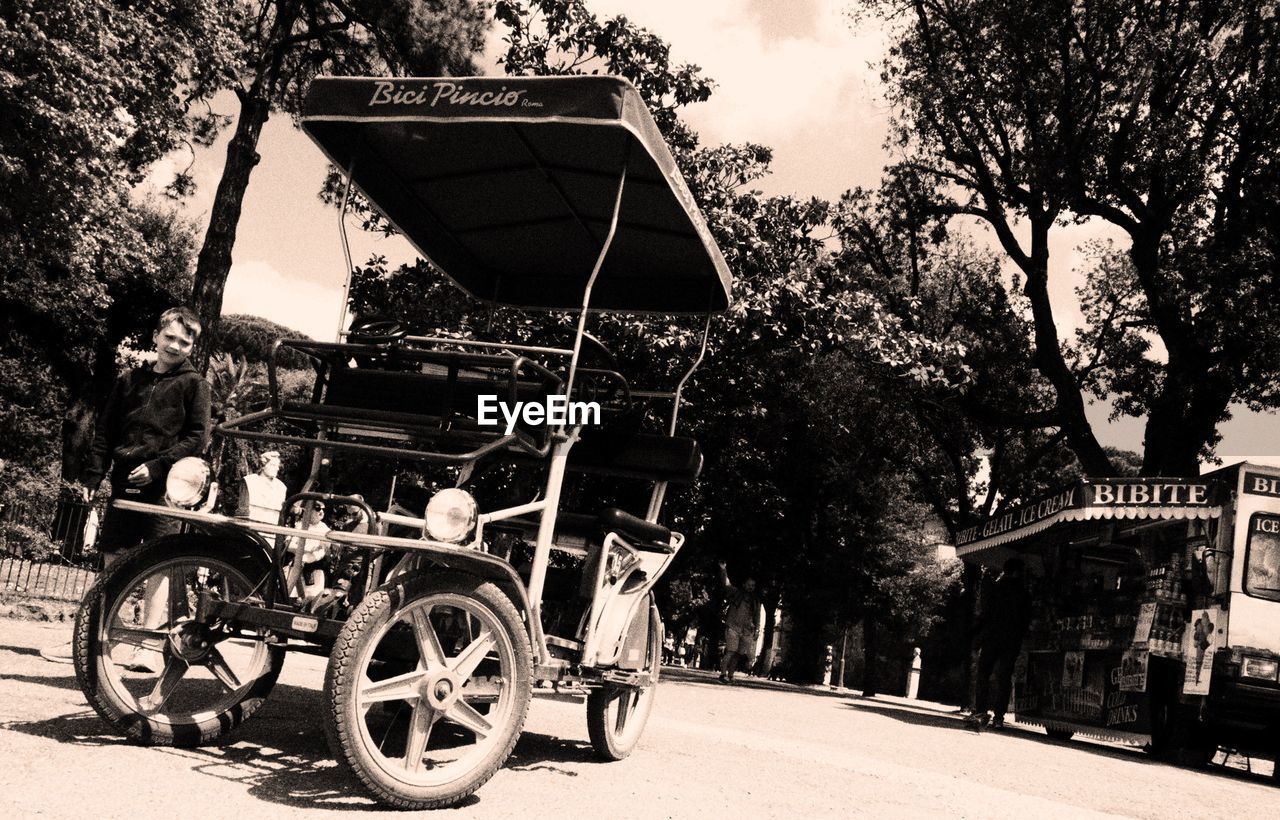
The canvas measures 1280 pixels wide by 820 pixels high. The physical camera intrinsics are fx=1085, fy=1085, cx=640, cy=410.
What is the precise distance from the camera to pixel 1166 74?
721 inches

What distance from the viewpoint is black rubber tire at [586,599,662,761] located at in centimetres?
538

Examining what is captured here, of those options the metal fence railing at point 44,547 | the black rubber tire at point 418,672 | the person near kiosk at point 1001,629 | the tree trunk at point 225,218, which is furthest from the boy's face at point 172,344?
the person near kiosk at point 1001,629

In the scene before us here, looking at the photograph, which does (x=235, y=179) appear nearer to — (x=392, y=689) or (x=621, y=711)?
(x=621, y=711)

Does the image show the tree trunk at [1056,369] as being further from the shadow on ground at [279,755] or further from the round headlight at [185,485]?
the round headlight at [185,485]

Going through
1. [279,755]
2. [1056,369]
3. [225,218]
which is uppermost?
[1056,369]

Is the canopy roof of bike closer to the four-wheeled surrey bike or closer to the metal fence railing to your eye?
the four-wheeled surrey bike

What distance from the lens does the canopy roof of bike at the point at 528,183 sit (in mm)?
4660

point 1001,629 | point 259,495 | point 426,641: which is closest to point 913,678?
point 1001,629

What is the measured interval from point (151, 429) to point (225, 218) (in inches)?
442

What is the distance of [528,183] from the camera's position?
606 centimetres

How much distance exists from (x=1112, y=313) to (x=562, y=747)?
23.0m

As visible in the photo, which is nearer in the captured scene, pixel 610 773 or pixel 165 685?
pixel 165 685

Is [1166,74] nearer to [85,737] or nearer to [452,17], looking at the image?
[452,17]

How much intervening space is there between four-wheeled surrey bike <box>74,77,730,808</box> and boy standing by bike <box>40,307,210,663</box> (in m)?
0.75
